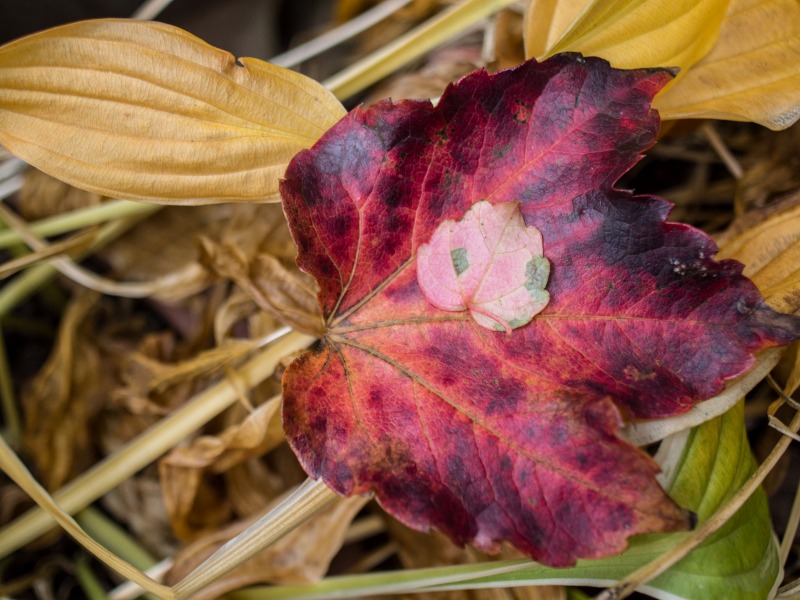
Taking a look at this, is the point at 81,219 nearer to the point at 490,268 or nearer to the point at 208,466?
the point at 208,466

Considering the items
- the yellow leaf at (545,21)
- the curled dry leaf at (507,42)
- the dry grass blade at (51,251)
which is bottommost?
the yellow leaf at (545,21)

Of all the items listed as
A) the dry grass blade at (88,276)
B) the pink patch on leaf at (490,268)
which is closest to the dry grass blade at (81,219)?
the dry grass blade at (88,276)

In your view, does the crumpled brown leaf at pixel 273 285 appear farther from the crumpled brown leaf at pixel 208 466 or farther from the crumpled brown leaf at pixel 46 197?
the crumpled brown leaf at pixel 46 197

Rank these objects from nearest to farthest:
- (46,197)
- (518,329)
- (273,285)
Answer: (518,329) → (273,285) → (46,197)

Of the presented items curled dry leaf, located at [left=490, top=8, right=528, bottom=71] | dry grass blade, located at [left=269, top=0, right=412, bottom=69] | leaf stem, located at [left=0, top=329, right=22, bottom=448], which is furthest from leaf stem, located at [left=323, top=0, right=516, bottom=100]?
leaf stem, located at [left=0, top=329, right=22, bottom=448]

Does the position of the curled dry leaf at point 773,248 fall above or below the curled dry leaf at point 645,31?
below

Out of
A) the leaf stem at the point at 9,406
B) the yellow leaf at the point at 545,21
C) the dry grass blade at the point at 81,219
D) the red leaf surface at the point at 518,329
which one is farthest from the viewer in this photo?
the leaf stem at the point at 9,406

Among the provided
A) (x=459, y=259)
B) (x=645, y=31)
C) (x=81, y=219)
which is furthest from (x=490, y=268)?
(x=81, y=219)
